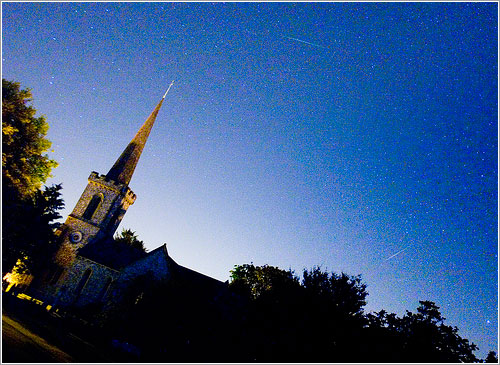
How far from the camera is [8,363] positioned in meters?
8.31

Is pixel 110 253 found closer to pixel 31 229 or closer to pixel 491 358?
pixel 31 229

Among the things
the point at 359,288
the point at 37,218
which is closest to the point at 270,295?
the point at 359,288

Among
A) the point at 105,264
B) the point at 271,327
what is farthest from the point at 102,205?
the point at 271,327

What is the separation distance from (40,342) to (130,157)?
28477 mm

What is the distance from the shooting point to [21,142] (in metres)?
22.7

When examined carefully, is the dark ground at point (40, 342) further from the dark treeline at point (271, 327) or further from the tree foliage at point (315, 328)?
the tree foliage at point (315, 328)

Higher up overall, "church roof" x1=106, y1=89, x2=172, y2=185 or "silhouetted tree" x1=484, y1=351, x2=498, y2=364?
"church roof" x1=106, y1=89, x2=172, y2=185

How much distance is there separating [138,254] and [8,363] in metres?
27.3

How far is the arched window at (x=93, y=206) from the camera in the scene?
112 feet

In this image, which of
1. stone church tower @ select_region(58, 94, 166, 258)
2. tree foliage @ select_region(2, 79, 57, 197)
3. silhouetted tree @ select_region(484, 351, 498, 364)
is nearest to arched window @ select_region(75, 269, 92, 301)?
stone church tower @ select_region(58, 94, 166, 258)

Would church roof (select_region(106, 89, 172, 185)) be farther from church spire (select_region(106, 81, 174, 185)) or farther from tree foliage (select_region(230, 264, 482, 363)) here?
tree foliage (select_region(230, 264, 482, 363))

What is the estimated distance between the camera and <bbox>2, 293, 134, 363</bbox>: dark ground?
1033 cm

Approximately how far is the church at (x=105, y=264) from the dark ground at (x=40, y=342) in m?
4.43

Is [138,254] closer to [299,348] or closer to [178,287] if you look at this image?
[178,287]
